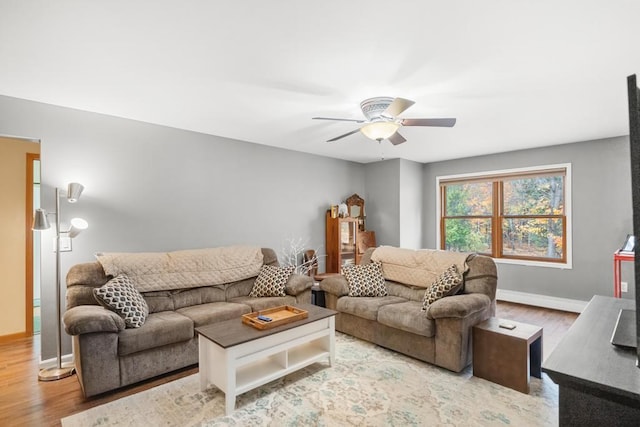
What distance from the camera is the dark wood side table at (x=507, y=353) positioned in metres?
2.53

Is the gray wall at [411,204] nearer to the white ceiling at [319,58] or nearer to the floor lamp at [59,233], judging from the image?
the white ceiling at [319,58]

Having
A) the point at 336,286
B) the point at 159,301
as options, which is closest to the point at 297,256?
the point at 336,286

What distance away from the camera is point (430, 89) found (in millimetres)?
2828

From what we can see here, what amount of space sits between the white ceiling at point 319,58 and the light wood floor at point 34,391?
8.41ft

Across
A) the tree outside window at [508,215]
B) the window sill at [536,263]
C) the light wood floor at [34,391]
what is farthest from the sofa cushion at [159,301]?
the window sill at [536,263]

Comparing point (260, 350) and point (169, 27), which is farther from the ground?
point (169, 27)

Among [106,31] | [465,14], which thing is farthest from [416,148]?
[106,31]

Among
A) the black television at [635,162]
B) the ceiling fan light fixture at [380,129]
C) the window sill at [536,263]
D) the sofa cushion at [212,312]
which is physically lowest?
the sofa cushion at [212,312]

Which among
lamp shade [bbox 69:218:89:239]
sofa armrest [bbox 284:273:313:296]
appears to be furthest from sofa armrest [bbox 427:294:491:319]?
lamp shade [bbox 69:218:89:239]

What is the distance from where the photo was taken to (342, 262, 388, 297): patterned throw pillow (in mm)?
3838

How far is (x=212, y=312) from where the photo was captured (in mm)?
3170

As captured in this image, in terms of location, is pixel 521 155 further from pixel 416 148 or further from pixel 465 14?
pixel 465 14

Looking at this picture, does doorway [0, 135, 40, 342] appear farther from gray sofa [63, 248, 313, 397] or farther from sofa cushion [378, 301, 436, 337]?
sofa cushion [378, 301, 436, 337]

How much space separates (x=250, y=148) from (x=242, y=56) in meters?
2.49
